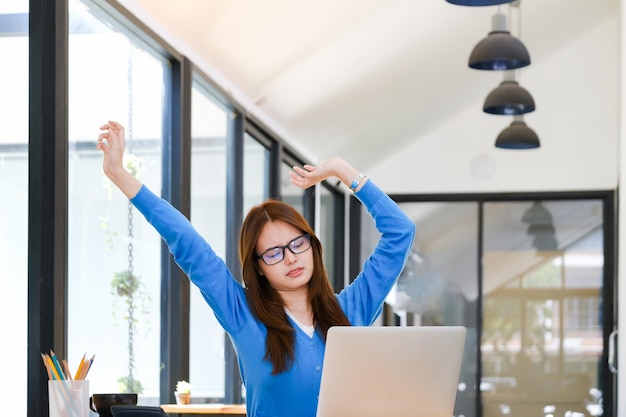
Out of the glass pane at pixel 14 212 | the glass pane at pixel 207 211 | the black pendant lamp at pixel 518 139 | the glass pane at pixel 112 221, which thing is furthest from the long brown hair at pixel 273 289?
the black pendant lamp at pixel 518 139

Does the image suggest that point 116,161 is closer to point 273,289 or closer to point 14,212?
point 273,289

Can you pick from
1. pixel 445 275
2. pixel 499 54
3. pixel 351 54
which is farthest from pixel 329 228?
pixel 499 54

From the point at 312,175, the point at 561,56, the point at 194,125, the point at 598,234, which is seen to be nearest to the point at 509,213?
the point at 598,234

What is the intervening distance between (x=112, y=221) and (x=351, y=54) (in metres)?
2.73

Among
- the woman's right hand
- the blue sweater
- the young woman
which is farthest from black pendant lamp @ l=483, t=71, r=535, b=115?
the woman's right hand

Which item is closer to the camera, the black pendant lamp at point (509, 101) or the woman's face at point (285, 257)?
the woman's face at point (285, 257)

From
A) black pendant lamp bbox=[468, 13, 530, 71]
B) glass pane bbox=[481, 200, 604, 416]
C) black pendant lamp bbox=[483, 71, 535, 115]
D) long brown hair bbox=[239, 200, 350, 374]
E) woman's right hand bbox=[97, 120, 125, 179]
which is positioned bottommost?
glass pane bbox=[481, 200, 604, 416]

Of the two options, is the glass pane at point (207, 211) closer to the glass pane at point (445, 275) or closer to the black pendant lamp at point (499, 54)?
the black pendant lamp at point (499, 54)

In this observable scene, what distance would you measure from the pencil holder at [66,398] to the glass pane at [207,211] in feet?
8.89

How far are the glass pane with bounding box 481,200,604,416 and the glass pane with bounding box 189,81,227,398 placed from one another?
417 centimetres

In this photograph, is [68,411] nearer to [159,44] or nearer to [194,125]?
[159,44]

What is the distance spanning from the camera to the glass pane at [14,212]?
3107mm

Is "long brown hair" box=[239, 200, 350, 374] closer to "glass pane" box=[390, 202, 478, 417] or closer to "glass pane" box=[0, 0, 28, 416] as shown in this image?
"glass pane" box=[0, 0, 28, 416]

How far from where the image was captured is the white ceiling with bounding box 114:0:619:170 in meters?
4.86
